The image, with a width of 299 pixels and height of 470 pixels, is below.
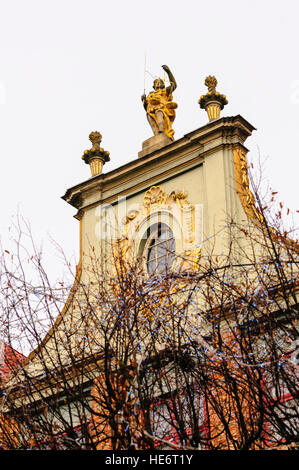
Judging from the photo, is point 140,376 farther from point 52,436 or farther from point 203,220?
point 203,220

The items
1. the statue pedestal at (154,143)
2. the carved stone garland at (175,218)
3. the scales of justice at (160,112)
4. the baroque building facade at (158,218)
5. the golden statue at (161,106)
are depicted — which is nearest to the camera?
the baroque building facade at (158,218)

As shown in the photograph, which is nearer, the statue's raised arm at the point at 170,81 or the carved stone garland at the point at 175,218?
the carved stone garland at the point at 175,218

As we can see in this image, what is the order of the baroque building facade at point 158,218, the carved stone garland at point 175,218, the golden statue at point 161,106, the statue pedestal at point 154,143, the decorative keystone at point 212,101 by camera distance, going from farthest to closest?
the golden statue at point 161,106 → the statue pedestal at point 154,143 → the decorative keystone at point 212,101 → the carved stone garland at point 175,218 → the baroque building facade at point 158,218

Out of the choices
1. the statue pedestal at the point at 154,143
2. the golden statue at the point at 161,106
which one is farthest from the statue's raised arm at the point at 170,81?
the statue pedestal at the point at 154,143

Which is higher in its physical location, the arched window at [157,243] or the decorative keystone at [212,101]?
the decorative keystone at [212,101]

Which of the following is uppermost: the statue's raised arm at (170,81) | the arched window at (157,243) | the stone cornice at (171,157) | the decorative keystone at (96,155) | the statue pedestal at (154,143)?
the statue's raised arm at (170,81)

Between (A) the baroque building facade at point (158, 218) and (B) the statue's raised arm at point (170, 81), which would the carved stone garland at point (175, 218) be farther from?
(B) the statue's raised arm at point (170, 81)

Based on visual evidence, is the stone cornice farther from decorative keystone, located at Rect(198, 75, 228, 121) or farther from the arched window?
the arched window

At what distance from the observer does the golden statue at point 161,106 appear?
1944 cm

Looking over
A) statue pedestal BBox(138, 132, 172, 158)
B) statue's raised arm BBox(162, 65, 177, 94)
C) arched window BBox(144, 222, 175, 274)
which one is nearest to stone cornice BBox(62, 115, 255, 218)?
statue pedestal BBox(138, 132, 172, 158)

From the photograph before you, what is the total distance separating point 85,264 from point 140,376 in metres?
6.50
